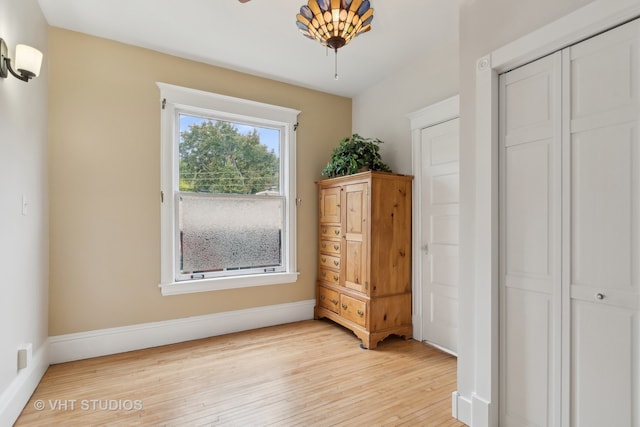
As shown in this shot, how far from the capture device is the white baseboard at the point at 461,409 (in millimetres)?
1864

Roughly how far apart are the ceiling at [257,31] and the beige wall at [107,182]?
0.19 m

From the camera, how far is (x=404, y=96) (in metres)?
3.37

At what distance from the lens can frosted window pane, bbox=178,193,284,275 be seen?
3197mm

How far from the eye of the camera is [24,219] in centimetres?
207

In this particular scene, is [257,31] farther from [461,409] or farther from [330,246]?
[461,409]

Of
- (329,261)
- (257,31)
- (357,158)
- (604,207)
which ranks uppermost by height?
(257,31)

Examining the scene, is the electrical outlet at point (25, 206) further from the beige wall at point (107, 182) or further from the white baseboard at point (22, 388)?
the white baseboard at point (22, 388)

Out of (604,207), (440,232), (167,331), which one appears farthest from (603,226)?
(167,331)

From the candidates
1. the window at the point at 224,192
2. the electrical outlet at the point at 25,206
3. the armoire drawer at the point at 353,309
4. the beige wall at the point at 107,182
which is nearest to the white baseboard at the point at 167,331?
the beige wall at the point at 107,182

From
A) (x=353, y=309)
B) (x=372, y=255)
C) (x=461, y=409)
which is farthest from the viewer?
(x=353, y=309)

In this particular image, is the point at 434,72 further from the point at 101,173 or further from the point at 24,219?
the point at 24,219

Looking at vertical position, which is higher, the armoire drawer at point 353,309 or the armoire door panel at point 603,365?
the armoire door panel at point 603,365

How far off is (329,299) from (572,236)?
2.49 metres

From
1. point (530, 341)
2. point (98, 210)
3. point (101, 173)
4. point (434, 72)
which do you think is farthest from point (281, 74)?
point (530, 341)
